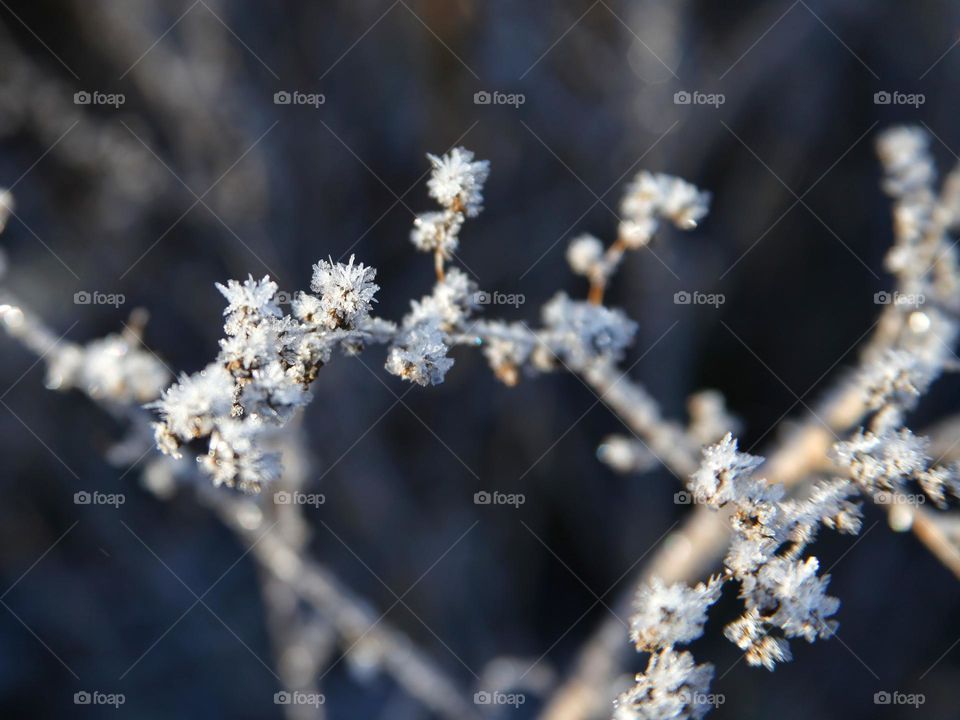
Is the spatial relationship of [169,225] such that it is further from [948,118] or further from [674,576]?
[948,118]

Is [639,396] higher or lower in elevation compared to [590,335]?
higher

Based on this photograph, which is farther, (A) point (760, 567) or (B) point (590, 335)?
(B) point (590, 335)

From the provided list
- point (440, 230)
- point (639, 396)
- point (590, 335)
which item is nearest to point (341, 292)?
point (440, 230)

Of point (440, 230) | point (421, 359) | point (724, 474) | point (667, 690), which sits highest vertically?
point (440, 230)

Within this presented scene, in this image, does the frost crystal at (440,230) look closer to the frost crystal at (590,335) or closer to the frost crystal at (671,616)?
the frost crystal at (590,335)

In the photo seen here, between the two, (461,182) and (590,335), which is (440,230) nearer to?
(461,182)

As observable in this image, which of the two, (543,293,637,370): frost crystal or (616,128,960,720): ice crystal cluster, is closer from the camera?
(616,128,960,720): ice crystal cluster

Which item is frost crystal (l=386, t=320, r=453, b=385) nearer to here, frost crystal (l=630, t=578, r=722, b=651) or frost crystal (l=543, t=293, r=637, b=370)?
frost crystal (l=543, t=293, r=637, b=370)

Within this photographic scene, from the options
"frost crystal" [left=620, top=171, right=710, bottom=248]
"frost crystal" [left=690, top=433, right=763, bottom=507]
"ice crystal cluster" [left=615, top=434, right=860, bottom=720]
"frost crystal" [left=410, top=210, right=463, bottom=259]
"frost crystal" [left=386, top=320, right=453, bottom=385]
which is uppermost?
"frost crystal" [left=620, top=171, right=710, bottom=248]

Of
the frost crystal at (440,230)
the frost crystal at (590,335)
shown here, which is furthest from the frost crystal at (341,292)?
the frost crystal at (590,335)

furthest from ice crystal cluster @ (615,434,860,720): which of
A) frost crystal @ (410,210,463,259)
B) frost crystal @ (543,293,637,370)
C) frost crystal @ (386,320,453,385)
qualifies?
frost crystal @ (410,210,463,259)

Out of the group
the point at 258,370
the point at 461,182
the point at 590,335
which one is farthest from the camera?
the point at 590,335
